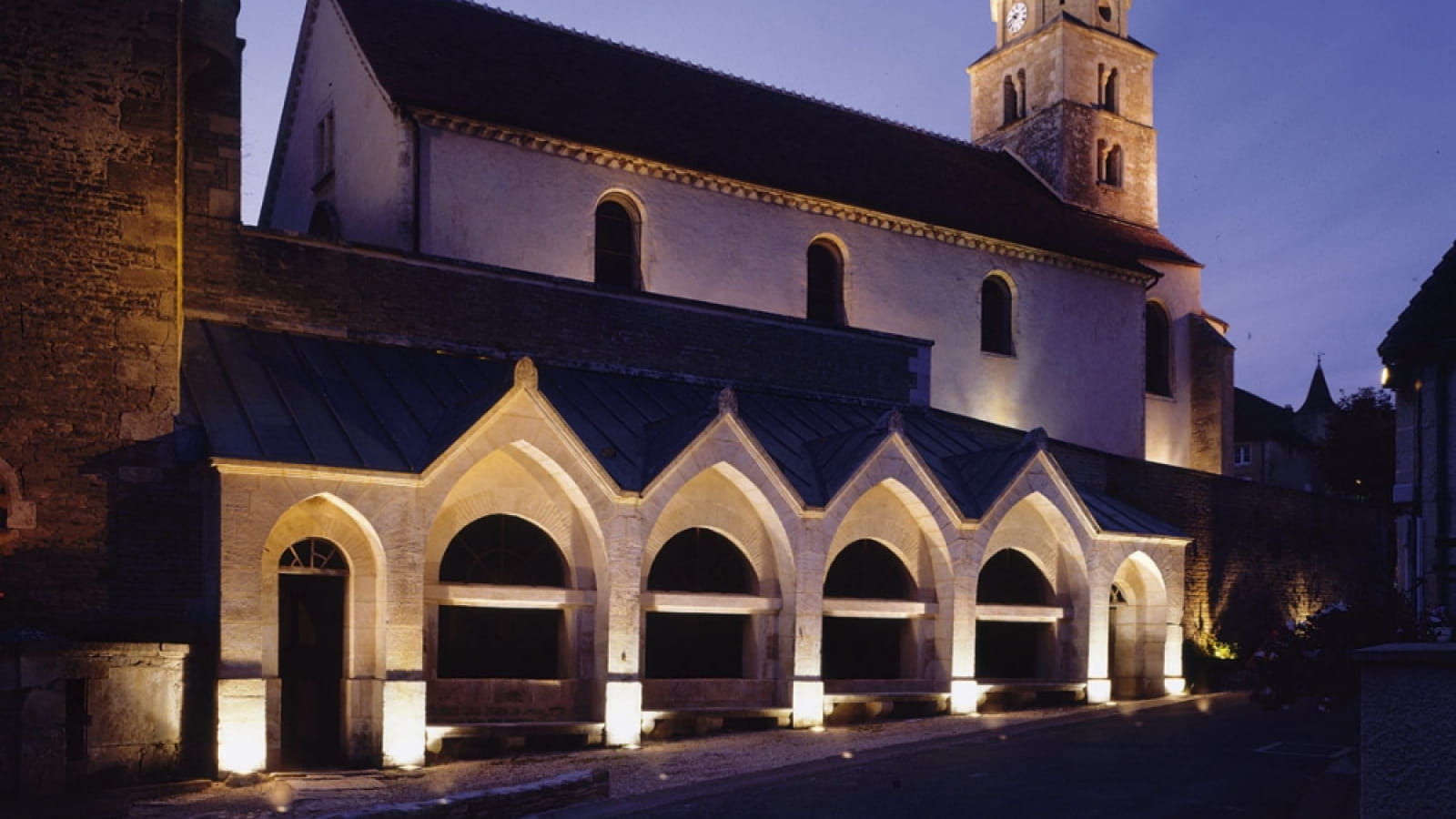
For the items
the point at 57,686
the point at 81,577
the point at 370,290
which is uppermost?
the point at 370,290

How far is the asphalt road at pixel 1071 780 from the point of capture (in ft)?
44.1

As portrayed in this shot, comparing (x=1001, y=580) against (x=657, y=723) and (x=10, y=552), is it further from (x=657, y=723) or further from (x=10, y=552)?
(x=10, y=552)

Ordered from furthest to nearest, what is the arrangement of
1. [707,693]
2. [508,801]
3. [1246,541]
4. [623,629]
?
[1246,541] → [707,693] → [623,629] → [508,801]

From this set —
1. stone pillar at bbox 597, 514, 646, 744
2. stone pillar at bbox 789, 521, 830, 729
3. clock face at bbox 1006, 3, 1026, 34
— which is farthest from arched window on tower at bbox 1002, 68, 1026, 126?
stone pillar at bbox 597, 514, 646, 744

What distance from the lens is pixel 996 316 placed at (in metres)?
33.0

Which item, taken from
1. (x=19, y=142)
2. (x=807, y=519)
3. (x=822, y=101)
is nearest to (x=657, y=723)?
(x=807, y=519)

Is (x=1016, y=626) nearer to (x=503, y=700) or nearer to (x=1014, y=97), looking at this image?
(x=503, y=700)

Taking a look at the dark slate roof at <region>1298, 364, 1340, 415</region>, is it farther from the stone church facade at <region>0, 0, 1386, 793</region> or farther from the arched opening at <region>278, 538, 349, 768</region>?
the arched opening at <region>278, 538, 349, 768</region>

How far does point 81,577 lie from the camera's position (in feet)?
53.6

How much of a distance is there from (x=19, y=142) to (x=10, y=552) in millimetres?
4893

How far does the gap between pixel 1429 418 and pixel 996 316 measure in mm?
21000

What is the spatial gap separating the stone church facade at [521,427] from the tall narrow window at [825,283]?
0.07m

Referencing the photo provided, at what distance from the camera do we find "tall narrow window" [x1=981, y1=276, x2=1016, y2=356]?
32.8 meters

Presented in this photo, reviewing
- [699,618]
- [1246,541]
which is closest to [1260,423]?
[1246,541]
